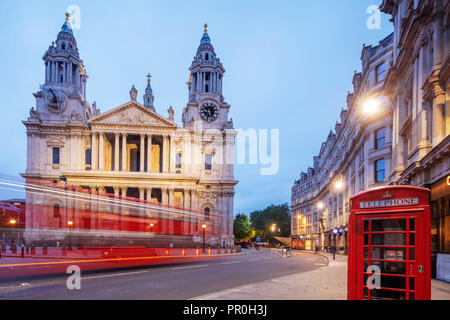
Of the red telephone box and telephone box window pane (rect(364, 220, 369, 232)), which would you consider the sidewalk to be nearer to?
the red telephone box

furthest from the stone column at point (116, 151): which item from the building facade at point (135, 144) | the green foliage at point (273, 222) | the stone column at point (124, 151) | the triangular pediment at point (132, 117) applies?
the green foliage at point (273, 222)

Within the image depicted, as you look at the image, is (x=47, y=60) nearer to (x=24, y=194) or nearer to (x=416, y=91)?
(x=24, y=194)

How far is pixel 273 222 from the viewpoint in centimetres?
11062

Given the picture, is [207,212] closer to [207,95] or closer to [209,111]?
[209,111]

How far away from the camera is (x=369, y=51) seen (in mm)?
33906

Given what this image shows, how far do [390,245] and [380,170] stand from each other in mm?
24289

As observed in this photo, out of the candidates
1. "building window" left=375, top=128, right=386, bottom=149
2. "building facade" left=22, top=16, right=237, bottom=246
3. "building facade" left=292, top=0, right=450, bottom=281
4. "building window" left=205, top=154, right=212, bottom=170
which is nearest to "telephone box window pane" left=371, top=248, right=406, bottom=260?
"building facade" left=292, top=0, right=450, bottom=281

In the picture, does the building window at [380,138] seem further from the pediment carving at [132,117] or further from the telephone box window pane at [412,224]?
the pediment carving at [132,117]

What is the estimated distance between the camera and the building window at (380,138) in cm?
2878

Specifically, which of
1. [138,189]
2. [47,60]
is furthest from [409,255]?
[47,60]

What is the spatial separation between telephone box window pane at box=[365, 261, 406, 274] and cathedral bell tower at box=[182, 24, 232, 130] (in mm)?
58315

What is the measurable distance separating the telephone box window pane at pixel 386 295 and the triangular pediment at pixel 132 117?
184 feet
